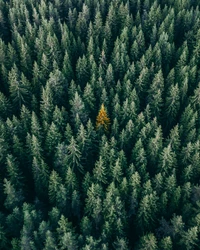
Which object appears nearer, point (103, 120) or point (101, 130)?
point (103, 120)

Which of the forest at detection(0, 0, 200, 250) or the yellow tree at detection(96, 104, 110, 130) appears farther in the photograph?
the yellow tree at detection(96, 104, 110, 130)

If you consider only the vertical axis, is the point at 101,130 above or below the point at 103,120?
below

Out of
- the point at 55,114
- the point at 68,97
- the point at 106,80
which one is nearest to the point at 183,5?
the point at 106,80

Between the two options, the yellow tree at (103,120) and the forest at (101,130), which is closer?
the forest at (101,130)

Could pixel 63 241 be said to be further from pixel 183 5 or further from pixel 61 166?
pixel 183 5
